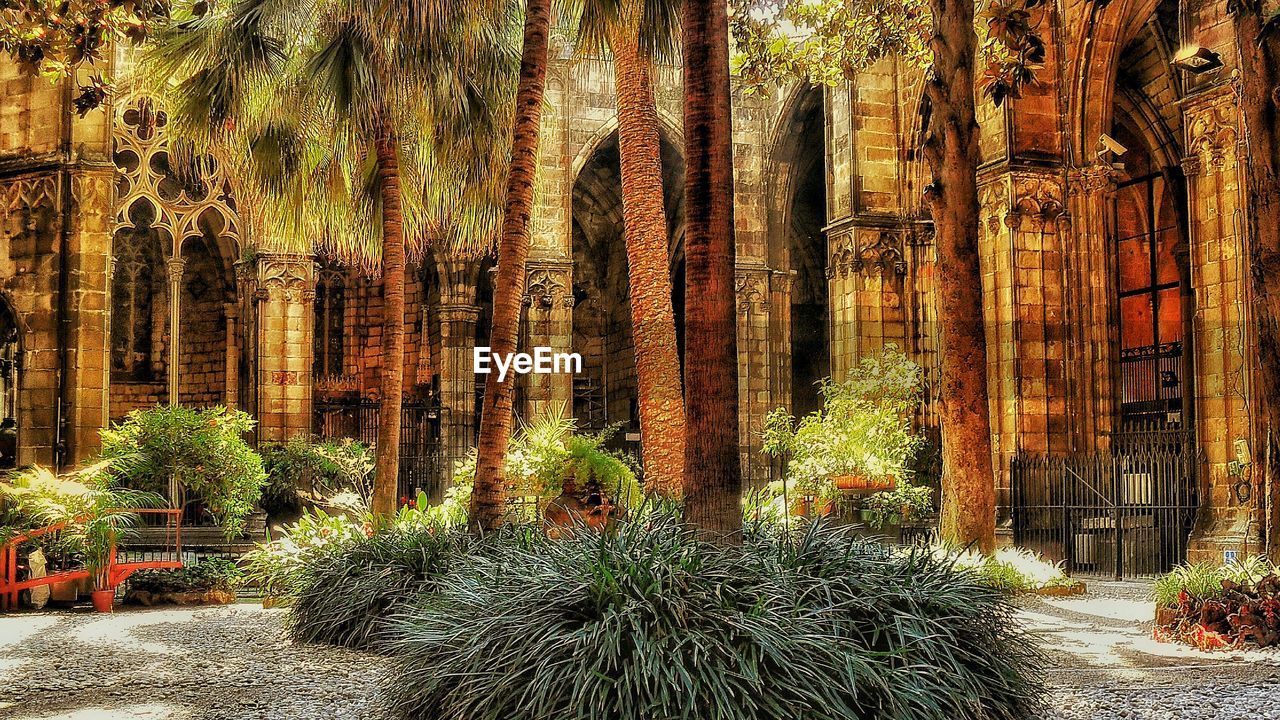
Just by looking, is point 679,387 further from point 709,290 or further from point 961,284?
point 709,290

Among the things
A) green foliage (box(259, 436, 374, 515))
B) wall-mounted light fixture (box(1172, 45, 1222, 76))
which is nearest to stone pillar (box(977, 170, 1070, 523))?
wall-mounted light fixture (box(1172, 45, 1222, 76))

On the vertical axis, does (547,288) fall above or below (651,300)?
above

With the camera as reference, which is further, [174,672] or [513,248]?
[513,248]

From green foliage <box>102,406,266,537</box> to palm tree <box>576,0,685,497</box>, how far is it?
27.7 ft

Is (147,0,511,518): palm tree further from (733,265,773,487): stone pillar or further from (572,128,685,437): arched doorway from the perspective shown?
(572,128,685,437): arched doorway

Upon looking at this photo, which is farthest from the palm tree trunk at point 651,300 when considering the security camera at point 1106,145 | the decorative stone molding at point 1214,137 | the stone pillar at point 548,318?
the stone pillar at point 548,318

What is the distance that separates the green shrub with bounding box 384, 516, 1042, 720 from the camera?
17.8 feet

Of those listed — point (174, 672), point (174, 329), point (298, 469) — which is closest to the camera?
point (174, 672)

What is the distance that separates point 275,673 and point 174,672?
79 cm

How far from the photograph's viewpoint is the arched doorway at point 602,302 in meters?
36.2

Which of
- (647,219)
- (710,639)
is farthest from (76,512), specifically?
(710,639)

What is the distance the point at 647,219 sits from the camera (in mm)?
11641

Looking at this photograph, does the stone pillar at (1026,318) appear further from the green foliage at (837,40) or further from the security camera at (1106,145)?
the green foliage at (837,40)

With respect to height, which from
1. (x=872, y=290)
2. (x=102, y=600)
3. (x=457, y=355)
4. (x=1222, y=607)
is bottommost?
(x=102, y=600)
